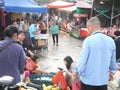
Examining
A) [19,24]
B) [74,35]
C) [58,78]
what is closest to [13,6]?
[19,24]

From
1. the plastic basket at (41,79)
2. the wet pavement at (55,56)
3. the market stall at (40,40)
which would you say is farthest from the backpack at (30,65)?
the market stall at (40,40)

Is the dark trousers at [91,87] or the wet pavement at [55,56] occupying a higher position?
the dark trousers at [91,87]

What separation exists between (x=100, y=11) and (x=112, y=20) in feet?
3.71

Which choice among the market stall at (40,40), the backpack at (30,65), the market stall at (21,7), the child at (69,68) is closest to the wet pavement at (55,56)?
the market stall at (40,40)

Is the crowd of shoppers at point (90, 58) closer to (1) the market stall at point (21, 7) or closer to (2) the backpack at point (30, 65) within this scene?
(2) the backpack at point (30, 65)

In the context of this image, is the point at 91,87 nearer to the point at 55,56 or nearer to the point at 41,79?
the point at 41,79

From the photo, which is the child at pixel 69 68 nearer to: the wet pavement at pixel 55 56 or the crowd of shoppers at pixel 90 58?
the crowd of shoppers at pixel 90 58

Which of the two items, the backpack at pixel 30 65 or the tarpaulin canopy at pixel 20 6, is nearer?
the backpack at pixel 30 65

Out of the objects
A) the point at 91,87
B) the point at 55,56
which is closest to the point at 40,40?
the point at 55,56

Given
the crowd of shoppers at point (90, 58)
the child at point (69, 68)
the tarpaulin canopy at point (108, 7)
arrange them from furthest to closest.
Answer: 1. the tarpaulin canopy at point (108, 7)
2. the child at point (69, 68)
3. the crowd of shoppers at point (90, 58)

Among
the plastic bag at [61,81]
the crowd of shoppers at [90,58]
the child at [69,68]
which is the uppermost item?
the crowd of shoppers at [90,58]

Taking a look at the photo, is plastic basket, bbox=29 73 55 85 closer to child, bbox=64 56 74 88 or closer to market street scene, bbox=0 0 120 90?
market street scene, bbox=0 0 120 90

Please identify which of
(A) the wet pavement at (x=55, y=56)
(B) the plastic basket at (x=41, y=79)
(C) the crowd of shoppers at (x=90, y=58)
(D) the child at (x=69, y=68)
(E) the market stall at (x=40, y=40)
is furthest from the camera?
(E) the market stall at (x=40, y=40)

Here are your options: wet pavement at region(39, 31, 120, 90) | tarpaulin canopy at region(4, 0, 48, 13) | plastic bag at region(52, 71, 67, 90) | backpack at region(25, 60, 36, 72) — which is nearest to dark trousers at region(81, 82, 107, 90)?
plastic bag at region(52, 71, 67, 90)
